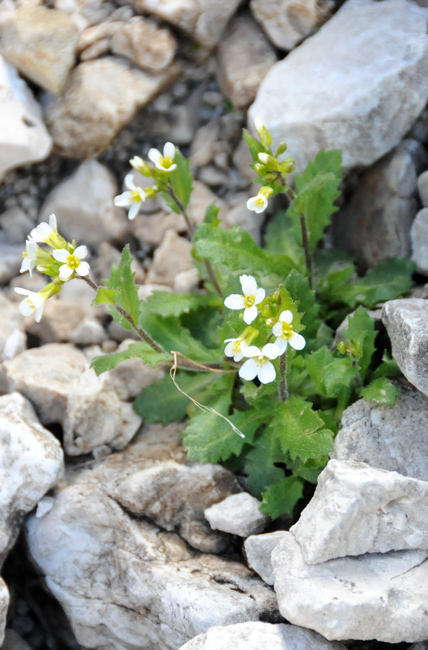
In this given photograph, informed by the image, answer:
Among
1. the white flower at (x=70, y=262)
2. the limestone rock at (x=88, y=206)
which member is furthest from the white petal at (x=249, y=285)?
the limestone rock at (x=88, y=206)

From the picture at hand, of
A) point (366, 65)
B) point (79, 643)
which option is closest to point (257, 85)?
point (366, 65)

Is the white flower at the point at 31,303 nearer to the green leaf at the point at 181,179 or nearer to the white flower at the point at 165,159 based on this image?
the white flower at the point at 165,159

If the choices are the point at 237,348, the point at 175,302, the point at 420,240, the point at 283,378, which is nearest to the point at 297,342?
the point at 237,348

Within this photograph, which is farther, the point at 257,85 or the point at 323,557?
the point at 257,85

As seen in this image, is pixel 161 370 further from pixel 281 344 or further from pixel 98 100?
pixel 98 100

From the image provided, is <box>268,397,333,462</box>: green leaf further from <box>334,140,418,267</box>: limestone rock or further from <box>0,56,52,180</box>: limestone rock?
<box>0,56,52,180</box>: limestone rock

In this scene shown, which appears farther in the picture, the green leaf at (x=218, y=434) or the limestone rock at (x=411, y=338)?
the green leaf at (x=218, y=434)

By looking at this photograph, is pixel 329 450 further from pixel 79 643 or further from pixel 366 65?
pixel 366 65
